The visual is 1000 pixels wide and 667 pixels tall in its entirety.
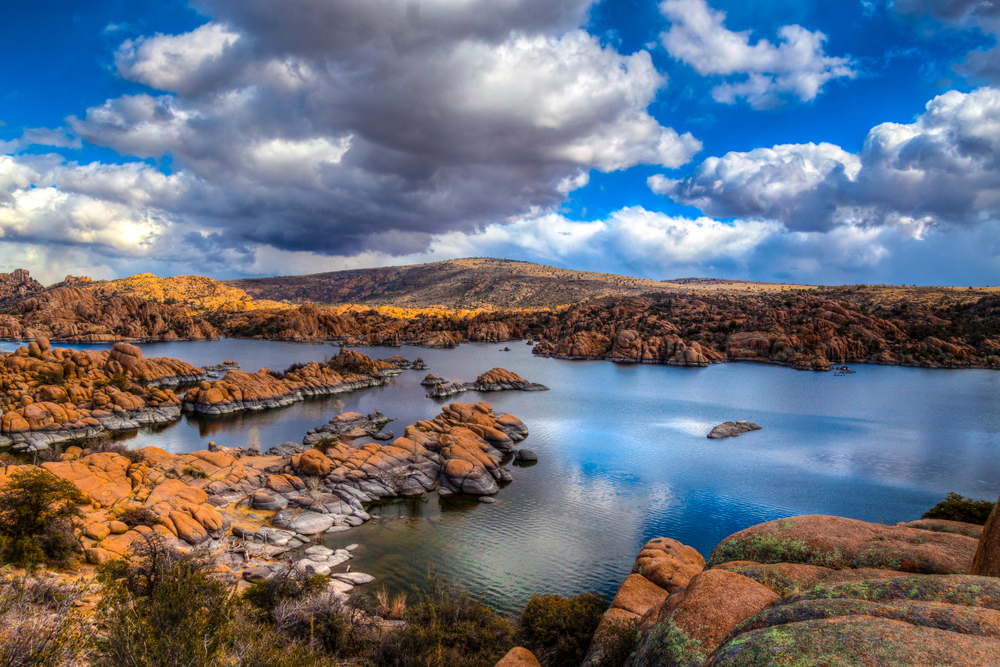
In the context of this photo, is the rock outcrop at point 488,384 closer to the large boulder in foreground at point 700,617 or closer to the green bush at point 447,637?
the green bush at point 447,637

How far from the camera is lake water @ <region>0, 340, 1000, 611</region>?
73.6ft

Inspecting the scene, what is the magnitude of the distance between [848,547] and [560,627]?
29.8ft

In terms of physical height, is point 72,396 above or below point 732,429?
above

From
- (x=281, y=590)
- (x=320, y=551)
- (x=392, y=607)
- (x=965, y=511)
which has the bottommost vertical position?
(x=320, y=551)

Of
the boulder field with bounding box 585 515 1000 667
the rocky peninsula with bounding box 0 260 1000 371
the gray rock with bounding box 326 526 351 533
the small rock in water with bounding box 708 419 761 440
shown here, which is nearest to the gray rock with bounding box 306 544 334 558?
the gray rock with bounding box 326 526 351 533

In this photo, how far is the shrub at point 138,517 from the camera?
19.9 m

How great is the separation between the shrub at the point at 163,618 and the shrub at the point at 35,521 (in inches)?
226

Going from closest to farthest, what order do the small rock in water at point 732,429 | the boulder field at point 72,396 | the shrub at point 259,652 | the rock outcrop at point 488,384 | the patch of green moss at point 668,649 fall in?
the patch of green moss at point 668,649 < the shrub at point 259,652 < the boulder field at point 72,396 < the small rock in water at point 732,429 < the rock outcrop at point 488,384

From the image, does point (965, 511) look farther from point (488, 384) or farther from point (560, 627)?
point (488, 384)

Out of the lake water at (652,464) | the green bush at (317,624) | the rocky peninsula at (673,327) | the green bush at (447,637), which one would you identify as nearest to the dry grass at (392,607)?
the green bush at (447,637)

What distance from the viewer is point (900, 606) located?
4367mm

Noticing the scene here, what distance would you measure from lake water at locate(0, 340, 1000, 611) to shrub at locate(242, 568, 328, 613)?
495 centimetres

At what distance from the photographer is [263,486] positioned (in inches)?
1110

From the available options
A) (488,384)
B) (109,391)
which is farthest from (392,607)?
(488,384)
